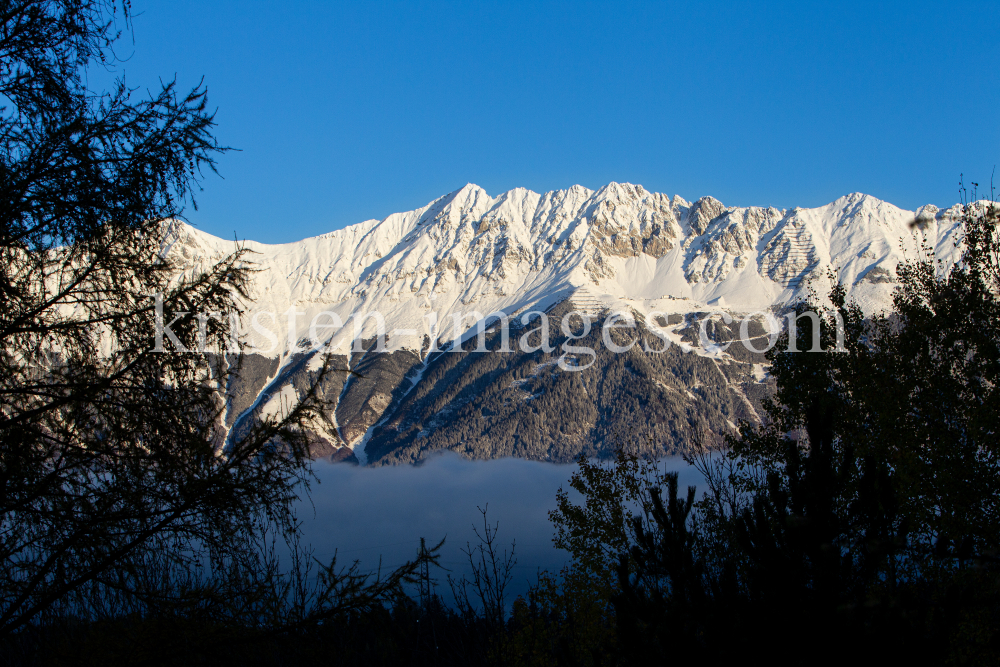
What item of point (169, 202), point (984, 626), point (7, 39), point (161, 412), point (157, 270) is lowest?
point (984, 626)

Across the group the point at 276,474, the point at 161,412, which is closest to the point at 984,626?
the point at 276,474

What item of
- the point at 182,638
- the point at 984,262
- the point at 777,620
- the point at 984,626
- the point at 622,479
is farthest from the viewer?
the point at 622,479

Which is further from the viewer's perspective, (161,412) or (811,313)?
(811,313)

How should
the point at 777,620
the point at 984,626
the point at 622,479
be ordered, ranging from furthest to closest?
the point at 622,479 < the point at 984,626 < the point at 777,620

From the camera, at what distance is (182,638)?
4.47 metres

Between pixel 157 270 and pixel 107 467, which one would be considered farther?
pixel 157 270

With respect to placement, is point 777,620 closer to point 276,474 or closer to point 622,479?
point 276,474

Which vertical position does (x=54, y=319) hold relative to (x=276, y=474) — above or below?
above

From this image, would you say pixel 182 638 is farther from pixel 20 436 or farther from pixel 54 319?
pixel 54 319

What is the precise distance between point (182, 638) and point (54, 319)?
2442 mm

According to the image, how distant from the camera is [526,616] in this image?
21750 mm

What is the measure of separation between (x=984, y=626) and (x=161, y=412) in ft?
40.2

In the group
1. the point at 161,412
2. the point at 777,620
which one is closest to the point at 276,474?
the point at 161,412

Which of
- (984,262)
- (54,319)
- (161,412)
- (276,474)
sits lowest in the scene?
(276,474)
